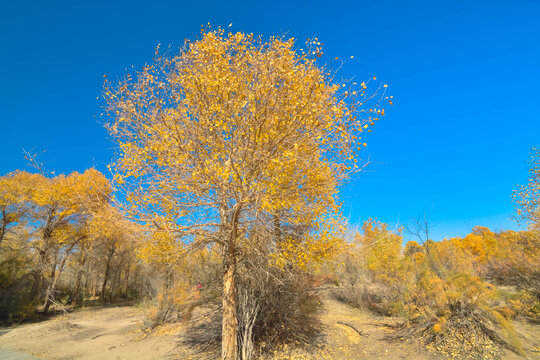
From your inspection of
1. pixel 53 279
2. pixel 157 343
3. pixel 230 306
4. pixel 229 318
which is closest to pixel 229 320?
pixel 229 318

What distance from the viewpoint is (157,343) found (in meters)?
8.86

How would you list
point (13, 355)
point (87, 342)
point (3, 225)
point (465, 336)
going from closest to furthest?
point (465, 336), point (13, 355), point (87, 342), point (3, 225)

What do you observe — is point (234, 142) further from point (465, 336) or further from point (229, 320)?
point (465, 336)

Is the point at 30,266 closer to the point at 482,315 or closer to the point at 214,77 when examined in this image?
the point at 214,77

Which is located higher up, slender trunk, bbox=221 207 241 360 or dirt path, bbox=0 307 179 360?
slender trunk, bbox=221 207 241 360

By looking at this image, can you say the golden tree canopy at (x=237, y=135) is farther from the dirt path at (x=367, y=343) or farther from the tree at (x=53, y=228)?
the tree at (x=53, y=228)

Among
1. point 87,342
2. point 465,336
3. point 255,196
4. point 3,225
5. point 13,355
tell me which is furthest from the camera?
point 3,225

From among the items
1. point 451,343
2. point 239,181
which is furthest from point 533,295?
point 239,181

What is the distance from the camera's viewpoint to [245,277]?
7.04 metres

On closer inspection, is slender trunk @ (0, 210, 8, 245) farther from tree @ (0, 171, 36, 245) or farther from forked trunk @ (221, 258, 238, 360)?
forked trunk @ (221, 258, 238, 360)

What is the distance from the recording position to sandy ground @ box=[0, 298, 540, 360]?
24.4 ft

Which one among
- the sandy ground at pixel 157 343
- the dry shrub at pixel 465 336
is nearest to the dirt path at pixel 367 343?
the sandy ground at pixel 157 343

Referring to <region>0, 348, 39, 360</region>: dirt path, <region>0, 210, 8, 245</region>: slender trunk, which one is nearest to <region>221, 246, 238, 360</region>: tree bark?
<region>0, 348, 39, 360</region>: dirt path

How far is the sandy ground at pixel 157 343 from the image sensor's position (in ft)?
24.4
